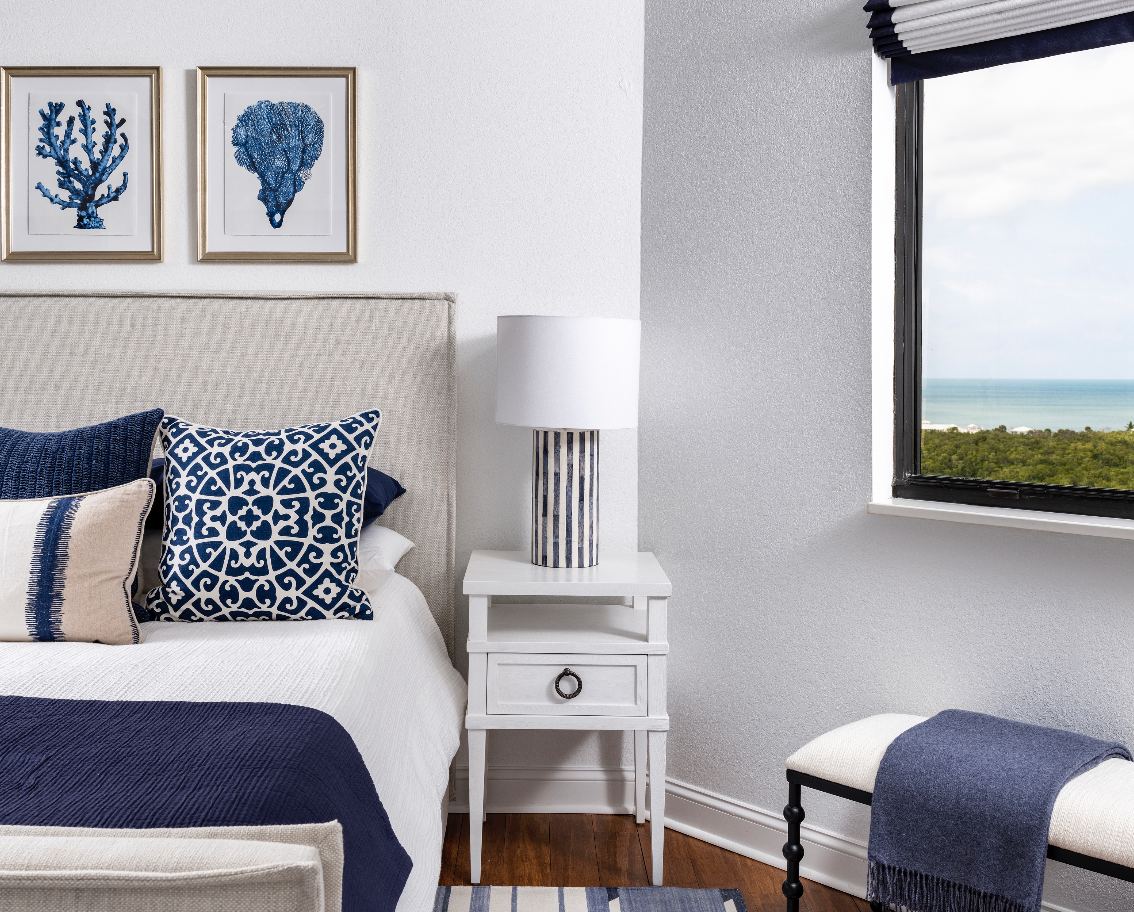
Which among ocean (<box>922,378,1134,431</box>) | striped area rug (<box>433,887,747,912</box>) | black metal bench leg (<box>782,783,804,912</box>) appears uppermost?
ocean (<box>922,378,1134,431</box>)

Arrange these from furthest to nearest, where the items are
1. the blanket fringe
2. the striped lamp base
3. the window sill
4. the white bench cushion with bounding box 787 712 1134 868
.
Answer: the striped lamp base → the window sill → the blanket fringe → the white bench cushion with bounding box 787 712 1134 868

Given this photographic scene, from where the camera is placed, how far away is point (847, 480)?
2.12 meters

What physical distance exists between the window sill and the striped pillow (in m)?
1.58

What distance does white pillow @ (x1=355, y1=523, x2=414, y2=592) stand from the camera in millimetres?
2086

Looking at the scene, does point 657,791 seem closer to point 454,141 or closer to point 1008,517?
point 1008,517

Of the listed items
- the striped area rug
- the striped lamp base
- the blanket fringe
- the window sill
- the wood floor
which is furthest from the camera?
the striped lamp base

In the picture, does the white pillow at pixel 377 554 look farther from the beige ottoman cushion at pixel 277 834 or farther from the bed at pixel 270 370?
the beige ottoman cushion at pixel 277 834

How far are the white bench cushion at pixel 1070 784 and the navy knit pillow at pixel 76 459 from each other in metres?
1.50

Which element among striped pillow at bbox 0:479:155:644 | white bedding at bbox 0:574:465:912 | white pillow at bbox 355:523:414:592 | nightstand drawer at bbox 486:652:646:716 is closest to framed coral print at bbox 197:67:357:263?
white pillow at bbox 355:523:414:592

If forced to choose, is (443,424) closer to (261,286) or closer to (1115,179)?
(261,286)

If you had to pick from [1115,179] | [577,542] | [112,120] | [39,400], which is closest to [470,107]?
[112,120]

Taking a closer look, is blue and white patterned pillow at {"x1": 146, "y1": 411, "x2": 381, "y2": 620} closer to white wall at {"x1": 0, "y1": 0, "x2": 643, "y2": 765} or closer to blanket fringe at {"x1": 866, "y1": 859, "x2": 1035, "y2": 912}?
white wall at {"x1": 0, "y1": 0, "x2": 643, "y2": 765}

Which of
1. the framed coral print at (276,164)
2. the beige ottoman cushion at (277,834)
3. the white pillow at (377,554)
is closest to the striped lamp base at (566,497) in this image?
the white pillow at (377,554)

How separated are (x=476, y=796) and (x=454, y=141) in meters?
1.68
